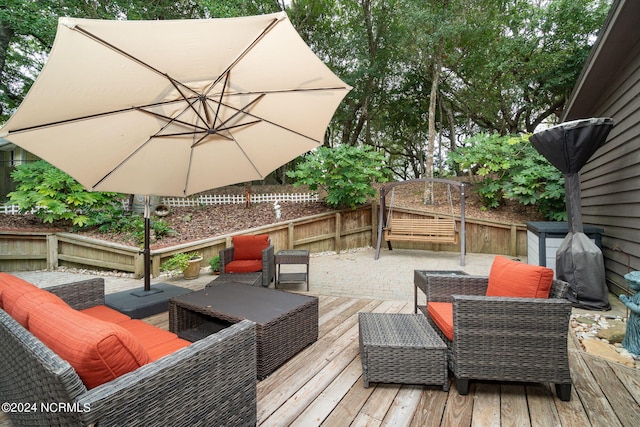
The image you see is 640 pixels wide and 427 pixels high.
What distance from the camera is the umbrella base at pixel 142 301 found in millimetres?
2895

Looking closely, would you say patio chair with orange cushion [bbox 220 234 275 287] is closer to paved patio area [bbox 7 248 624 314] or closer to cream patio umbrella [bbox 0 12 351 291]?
paved patio area [bbox 7 248 624 314]

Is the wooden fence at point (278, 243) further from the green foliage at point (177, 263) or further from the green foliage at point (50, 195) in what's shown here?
the green foliage at point (50, 195)

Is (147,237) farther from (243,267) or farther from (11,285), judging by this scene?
(11,285)

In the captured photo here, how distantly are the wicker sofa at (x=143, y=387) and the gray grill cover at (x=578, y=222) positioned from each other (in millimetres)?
3754

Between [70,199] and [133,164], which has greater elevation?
[133,164]

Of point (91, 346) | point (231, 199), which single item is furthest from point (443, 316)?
point (231, 199)

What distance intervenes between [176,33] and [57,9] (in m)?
7.82

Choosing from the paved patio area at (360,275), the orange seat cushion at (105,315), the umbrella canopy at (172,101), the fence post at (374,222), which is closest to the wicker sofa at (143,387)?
the orange seat cushion at (105,315)

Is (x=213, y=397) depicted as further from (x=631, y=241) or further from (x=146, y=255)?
(x=631, y=241)

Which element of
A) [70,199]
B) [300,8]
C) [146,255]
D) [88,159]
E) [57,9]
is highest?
[300,8]

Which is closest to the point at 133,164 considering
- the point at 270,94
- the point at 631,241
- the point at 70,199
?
the point at 270,94

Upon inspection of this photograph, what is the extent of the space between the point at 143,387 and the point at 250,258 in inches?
126

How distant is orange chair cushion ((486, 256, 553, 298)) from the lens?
183 centimetres

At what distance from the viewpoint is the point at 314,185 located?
7.41 m
